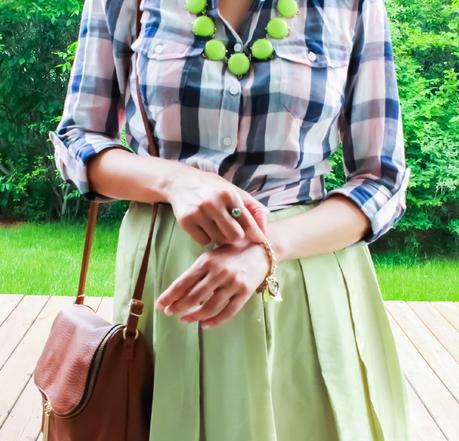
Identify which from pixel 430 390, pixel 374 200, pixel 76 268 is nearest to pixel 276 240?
pixel 374 200

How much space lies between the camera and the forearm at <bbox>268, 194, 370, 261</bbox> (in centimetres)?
92

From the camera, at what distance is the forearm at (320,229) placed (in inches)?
36.3

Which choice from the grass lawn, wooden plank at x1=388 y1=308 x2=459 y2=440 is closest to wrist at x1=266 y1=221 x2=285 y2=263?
wooden plank at x1=388 y1=308 x2=459 y2=440

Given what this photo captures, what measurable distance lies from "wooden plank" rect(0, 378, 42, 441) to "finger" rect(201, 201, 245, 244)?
1820 mm

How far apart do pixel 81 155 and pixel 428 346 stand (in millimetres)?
2535

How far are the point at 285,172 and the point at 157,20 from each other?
24 centimetres

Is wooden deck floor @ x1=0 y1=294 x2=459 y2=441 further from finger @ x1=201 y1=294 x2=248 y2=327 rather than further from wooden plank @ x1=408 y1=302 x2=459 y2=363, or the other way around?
finger @ x1=201 y1=294 x2=248 y2=327

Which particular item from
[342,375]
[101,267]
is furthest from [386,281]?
[342,375]

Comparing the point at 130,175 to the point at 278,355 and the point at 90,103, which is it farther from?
the point at 278,355

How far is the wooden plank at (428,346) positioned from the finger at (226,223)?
2156mm

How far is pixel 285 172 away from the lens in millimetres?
976

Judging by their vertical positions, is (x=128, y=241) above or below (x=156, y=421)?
above

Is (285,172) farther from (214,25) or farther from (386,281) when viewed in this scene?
(386,281)

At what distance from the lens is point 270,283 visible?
88cm
